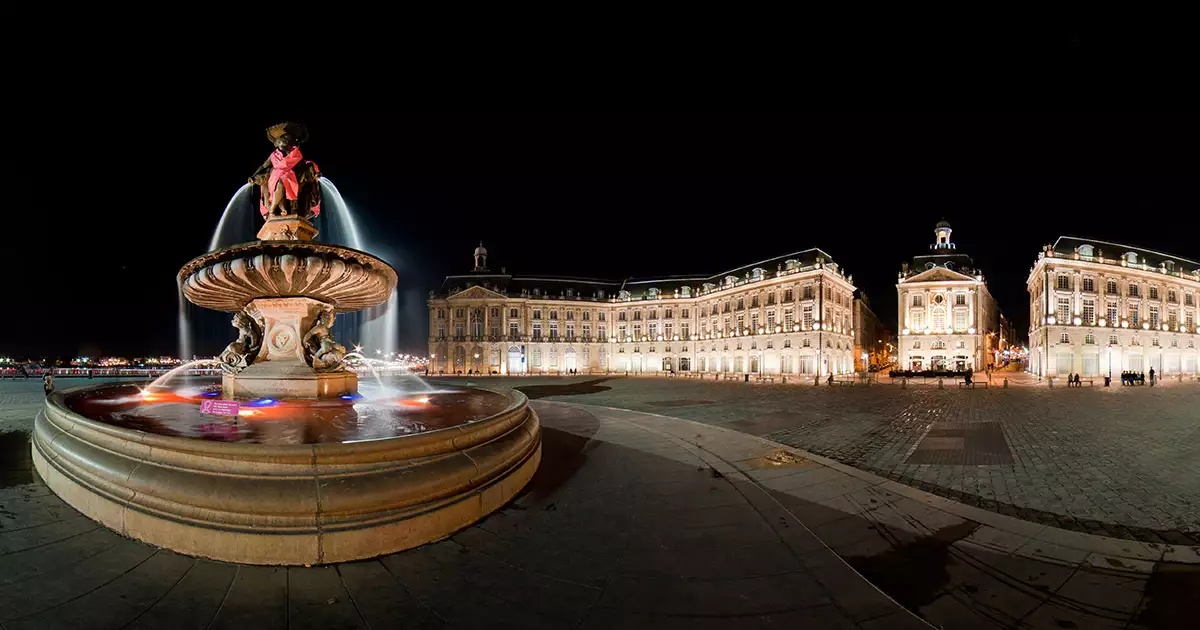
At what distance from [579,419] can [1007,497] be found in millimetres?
10123

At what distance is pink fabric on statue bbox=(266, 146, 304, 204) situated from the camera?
33.0ft

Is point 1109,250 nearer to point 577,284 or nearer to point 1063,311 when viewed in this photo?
point 1063,311

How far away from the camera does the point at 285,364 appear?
945 centimetres

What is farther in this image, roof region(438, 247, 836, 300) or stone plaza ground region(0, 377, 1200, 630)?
roof region(438, 247, 836, 300)

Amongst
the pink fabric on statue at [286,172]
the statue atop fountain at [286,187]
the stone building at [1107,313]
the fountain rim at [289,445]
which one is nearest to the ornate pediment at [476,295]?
the statue atop fountain at [286,187]

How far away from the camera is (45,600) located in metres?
3.58

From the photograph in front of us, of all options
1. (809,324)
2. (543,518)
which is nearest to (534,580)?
(543,518)

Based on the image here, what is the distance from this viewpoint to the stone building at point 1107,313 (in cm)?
5562

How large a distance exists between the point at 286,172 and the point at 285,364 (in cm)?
421

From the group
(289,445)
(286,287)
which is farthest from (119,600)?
(286,287)

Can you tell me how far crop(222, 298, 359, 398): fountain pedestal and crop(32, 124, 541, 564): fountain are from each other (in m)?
0.03

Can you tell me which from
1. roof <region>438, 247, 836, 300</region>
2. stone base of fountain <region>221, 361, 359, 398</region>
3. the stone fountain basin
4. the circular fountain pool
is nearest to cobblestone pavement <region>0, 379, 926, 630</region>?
the stone fountain basin

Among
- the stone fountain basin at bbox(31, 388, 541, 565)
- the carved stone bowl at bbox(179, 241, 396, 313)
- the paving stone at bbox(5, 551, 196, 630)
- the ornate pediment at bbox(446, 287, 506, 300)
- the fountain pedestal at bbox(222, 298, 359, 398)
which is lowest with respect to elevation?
the paving stone at bbox(5, 551, 196, 630)

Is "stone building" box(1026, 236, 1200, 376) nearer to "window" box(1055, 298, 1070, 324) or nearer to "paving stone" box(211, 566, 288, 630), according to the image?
"window" box(1055, 298, 1070, 324)
